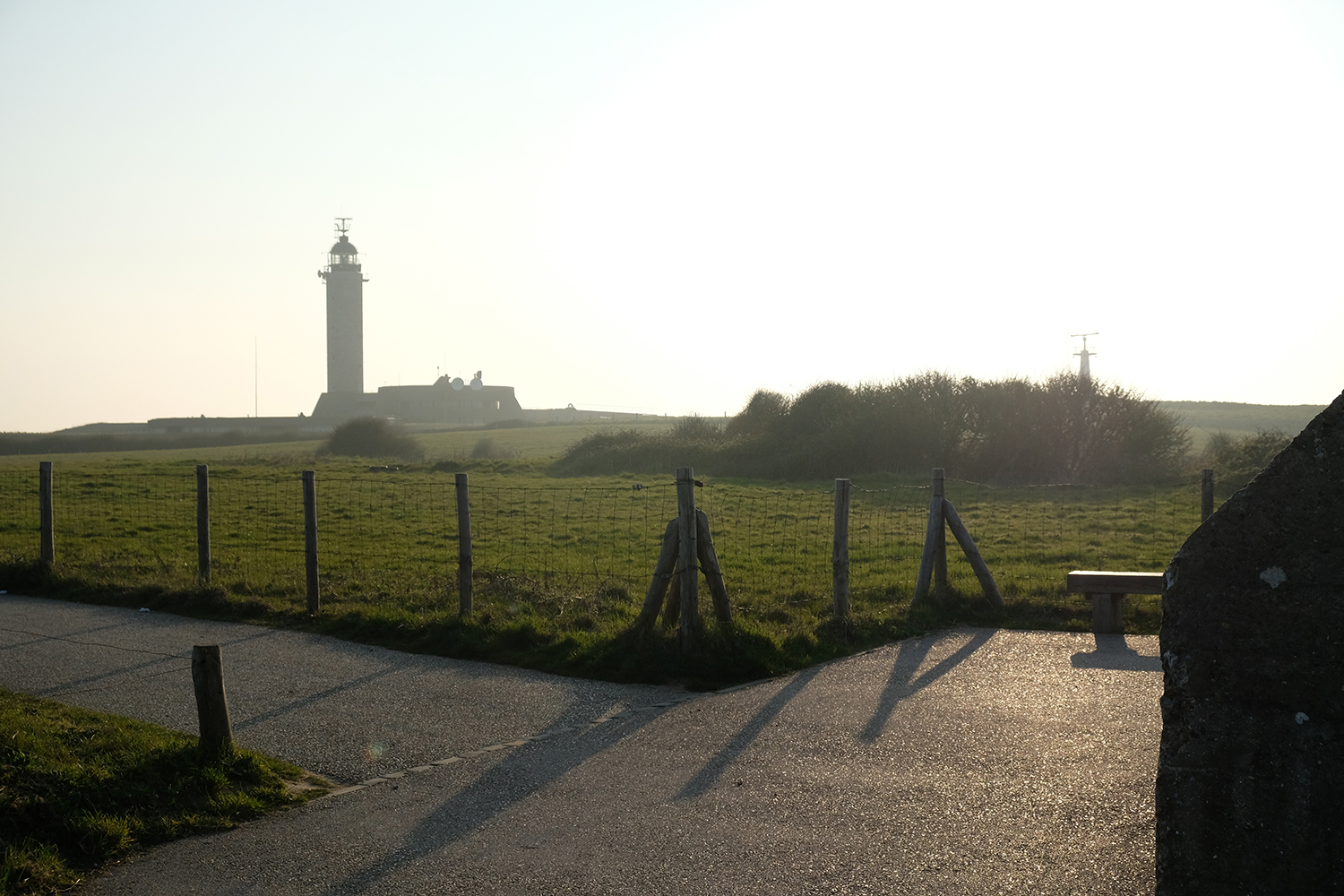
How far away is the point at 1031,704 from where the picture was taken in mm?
7570

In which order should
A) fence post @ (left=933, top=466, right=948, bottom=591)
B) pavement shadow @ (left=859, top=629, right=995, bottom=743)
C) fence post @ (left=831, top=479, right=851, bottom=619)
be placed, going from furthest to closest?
fence post @ (left=933, top=466, right=948, bottom=591) → fence post @ (left=831, top=479, right=851, bottom=619) → pavement shadow @ (left=859, top=629, right=995, bottom=743)

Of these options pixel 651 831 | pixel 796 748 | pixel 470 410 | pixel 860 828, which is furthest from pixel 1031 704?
pixel 470 410

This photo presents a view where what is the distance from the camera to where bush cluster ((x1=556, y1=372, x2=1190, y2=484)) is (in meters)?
34.0

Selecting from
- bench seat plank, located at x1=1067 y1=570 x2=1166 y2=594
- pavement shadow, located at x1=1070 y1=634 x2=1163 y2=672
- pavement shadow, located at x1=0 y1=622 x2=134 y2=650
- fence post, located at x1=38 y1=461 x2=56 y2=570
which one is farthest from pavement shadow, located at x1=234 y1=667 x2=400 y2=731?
fence post, located at x1=38 y1=461 x2=56 y2=570

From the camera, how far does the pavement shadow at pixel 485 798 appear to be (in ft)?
16.0

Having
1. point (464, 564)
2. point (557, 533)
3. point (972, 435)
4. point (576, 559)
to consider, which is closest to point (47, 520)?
point (576, 559)

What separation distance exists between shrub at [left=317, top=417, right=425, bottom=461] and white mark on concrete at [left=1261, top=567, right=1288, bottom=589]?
55172 mm

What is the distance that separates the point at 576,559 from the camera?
16203mm

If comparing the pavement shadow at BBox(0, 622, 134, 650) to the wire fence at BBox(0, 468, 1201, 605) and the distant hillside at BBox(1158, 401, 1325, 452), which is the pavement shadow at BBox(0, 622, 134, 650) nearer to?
the wire fence at BBox(0, 468, 1201, 605)

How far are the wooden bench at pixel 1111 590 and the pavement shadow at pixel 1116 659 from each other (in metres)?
0.61

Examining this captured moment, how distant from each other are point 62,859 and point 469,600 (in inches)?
229

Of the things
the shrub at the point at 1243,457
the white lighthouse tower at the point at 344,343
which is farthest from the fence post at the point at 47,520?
the white lighthouse tower at the point at 344,343

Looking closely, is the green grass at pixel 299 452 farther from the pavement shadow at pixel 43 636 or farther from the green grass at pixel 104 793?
the green grass at pixel 104 793

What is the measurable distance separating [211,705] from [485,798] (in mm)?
1794
